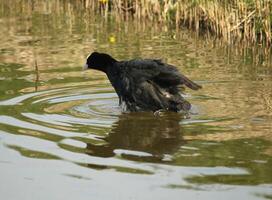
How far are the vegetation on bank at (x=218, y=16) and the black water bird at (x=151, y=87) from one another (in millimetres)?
4893

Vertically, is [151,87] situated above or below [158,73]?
below

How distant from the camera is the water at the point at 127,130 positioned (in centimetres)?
605

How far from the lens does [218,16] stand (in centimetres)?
1454

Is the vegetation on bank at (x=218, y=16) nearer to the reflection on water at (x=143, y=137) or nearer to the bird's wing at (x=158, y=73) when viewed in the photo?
the bird's wing at (x=158, y=73)

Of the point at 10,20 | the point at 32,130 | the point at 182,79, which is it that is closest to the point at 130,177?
the point at 32,130

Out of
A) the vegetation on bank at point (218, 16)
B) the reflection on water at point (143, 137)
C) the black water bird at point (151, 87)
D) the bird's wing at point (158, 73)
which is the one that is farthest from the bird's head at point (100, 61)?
the vegetation on bank at point (218, 16)

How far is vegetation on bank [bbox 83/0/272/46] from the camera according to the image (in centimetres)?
1380

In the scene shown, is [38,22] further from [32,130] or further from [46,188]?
[46,188]

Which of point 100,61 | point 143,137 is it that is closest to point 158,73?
point 100,61

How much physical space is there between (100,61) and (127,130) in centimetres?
202

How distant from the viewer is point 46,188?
19.8 feet

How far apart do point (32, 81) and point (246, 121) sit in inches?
152

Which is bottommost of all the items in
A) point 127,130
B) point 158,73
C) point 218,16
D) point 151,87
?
point 127,130

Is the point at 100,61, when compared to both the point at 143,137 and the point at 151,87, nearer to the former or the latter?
the point at 151,87
